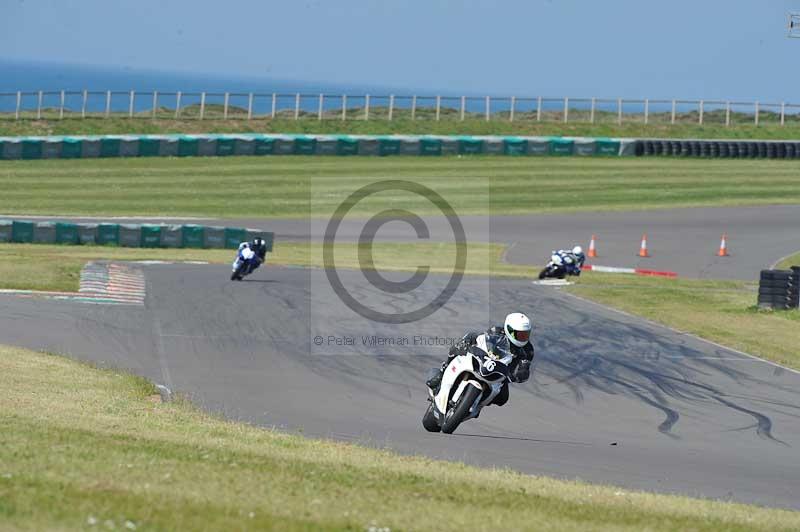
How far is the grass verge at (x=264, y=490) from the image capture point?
8.15 meters

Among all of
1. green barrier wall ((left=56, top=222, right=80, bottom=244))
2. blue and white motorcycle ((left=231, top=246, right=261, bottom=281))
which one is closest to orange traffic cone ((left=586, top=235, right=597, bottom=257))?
blue and white motorcycle ((left=231, top=246, right=261, bottom=281))

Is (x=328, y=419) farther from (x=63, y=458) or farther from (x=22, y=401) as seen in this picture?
(x=63, y=458)

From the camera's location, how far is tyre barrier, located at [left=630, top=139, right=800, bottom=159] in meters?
59.8

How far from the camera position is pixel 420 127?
212 ft

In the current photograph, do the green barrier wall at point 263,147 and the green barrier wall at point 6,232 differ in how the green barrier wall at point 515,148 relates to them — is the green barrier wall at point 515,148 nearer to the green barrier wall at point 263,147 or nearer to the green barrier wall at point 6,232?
the green barrier wall at point 263,147

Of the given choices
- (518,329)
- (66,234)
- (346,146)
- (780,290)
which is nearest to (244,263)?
(66,234)

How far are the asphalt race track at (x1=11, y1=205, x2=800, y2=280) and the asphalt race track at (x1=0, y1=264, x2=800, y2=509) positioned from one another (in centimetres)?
1045

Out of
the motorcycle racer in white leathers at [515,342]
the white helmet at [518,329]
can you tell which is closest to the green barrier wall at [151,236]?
the motorcycle racer in white leathers at [515,342]

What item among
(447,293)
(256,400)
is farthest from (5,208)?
(256,400)

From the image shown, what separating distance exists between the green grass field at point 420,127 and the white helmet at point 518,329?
4857 cm

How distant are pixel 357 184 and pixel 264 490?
137 ft

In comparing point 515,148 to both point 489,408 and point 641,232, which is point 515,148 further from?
point 489,408

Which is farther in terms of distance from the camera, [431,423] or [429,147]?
[429,147]

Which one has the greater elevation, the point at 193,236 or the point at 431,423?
the point at 193,236
